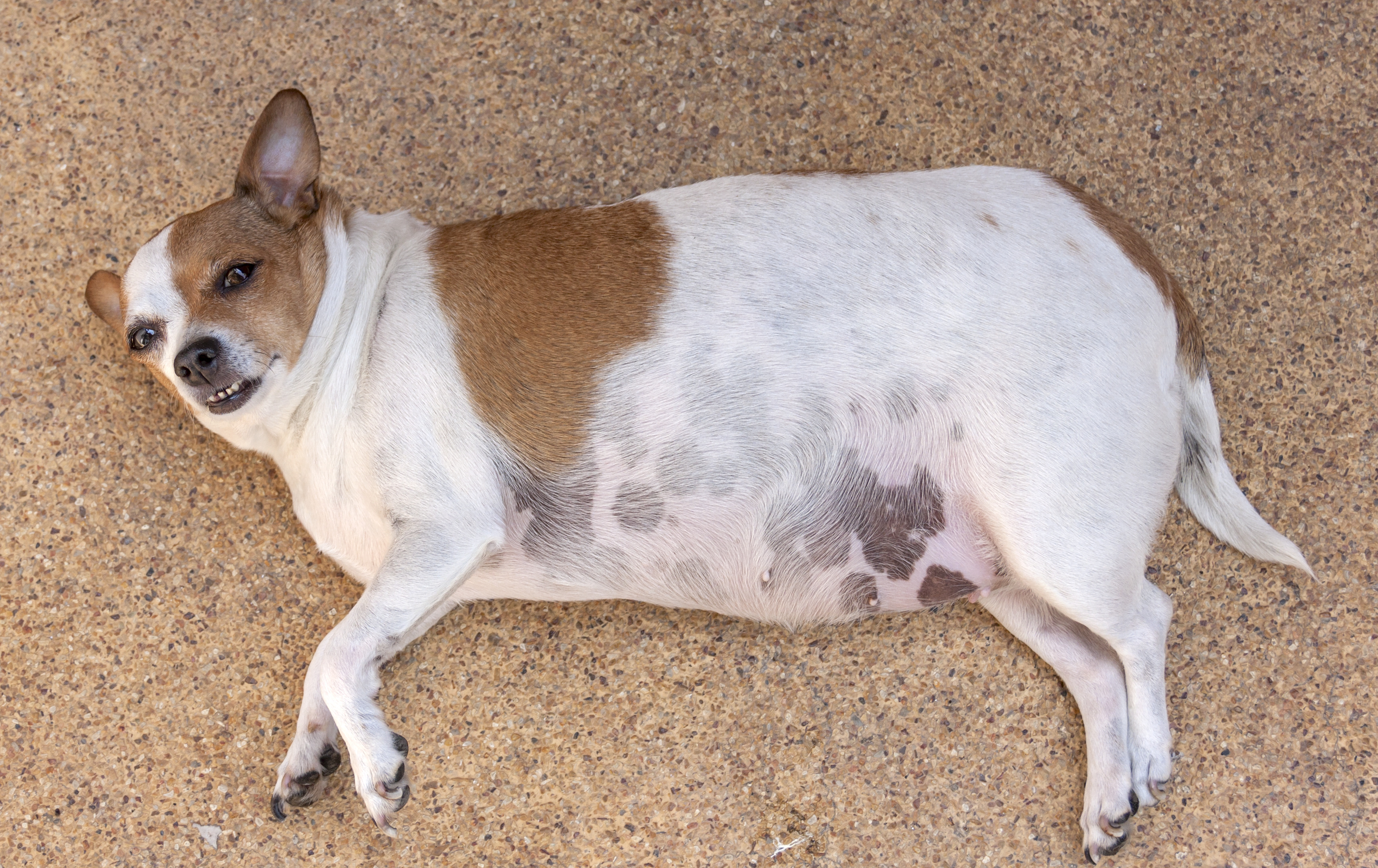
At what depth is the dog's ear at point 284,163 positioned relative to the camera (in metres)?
2.50

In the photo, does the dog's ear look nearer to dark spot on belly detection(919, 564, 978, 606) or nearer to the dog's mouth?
the dog's mouth

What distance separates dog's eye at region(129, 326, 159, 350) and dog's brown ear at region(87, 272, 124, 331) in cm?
35

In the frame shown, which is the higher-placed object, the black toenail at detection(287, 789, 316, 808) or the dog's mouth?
the dog's mouth

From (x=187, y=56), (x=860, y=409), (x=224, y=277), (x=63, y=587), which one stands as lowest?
(x=63, y=587)

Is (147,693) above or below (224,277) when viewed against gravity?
below

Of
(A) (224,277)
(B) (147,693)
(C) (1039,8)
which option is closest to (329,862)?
(B) (147,693)

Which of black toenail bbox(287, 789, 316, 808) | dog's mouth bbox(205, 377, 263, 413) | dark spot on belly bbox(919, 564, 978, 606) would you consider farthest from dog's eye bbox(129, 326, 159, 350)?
dark spot on belly bbox(919, 564, 978, 606)

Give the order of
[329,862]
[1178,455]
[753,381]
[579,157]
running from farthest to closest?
[579,157] → [329,862] → [1178,455] → [753,381]

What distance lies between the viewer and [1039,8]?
316 cm

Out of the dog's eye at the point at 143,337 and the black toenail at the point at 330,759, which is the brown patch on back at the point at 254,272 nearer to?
the dog's eye at the point at 143,337

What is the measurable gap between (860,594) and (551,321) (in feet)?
3.67

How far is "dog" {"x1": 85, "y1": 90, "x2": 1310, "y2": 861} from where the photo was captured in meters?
2.40

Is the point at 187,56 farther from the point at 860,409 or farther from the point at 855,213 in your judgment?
the point at 860,409

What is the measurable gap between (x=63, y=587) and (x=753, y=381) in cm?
226
